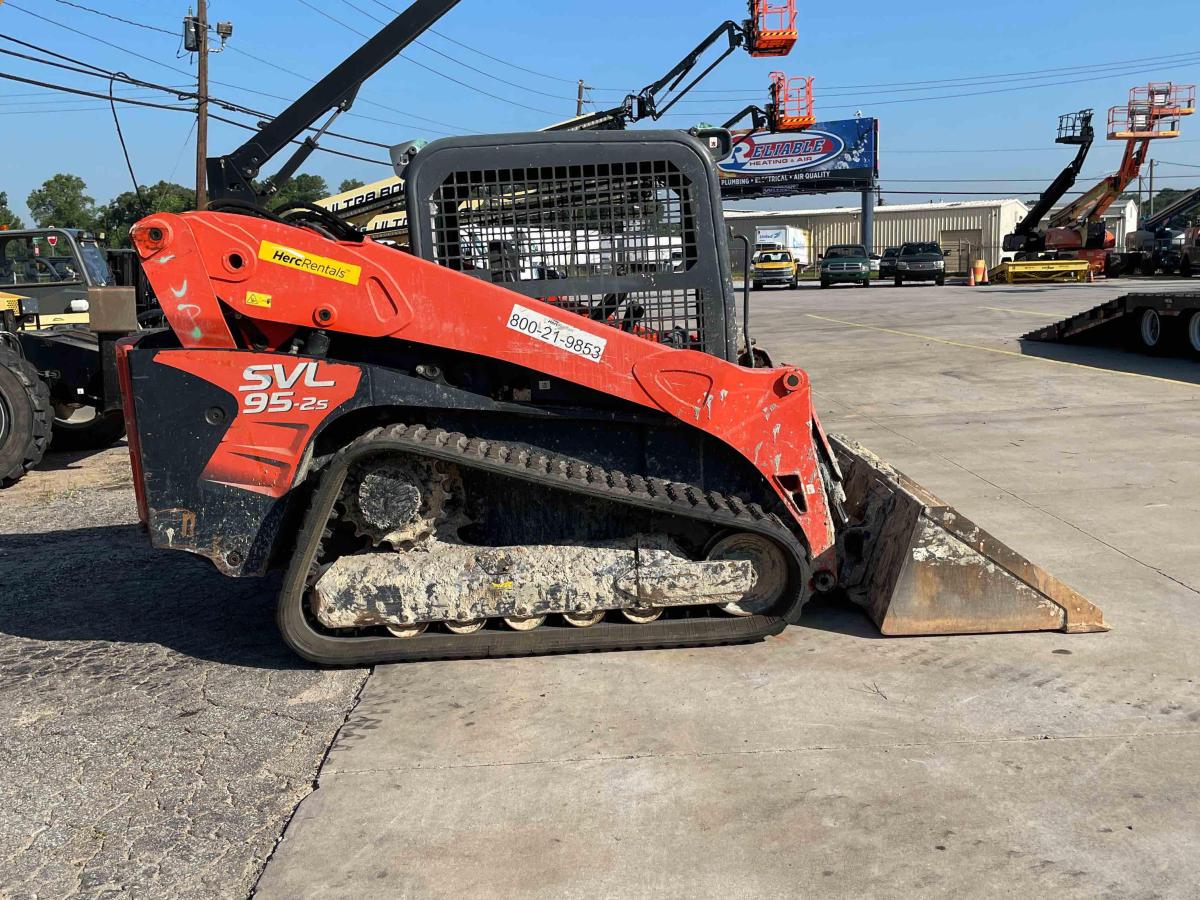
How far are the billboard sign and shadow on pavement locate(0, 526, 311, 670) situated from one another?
49.7 m

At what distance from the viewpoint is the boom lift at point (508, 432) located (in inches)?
174

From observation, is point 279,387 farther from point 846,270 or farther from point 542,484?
point 846,270

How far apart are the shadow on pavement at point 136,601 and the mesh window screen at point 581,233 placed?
1.91 meters

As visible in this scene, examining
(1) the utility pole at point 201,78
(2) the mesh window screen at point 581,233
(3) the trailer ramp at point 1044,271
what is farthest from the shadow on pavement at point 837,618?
(3) the trailer ramp at point 1044,271

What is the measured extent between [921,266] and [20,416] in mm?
33724

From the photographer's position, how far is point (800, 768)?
3.61m

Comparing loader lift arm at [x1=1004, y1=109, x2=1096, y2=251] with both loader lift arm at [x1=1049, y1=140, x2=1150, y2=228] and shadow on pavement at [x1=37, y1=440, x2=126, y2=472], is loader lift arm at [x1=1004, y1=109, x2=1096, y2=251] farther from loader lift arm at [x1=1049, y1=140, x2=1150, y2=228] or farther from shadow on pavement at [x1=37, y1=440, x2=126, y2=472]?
shadow on pavement at [x1=37, y1=440, x2=126, y2=472]

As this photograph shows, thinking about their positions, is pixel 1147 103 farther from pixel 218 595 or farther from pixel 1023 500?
pixel 218 595

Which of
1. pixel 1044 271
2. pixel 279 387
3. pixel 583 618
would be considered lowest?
pixel 583 618

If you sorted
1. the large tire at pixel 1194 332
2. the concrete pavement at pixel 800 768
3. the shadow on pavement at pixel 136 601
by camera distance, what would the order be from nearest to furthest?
1. the concrete pavement at pixel 800 768
2. the shadow on pavement at pixel 136 601
3. the large tire at pixel 1194 332

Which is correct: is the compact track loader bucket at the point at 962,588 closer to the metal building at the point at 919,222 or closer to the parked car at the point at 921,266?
the parked car at the point at 921,266

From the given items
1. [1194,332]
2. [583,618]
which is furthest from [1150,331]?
[583,618]

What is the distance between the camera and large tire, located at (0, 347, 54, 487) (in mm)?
8719

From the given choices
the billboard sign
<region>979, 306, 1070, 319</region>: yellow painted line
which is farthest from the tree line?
<region>979, 306, 1070, 319</region>: yellow painted line
